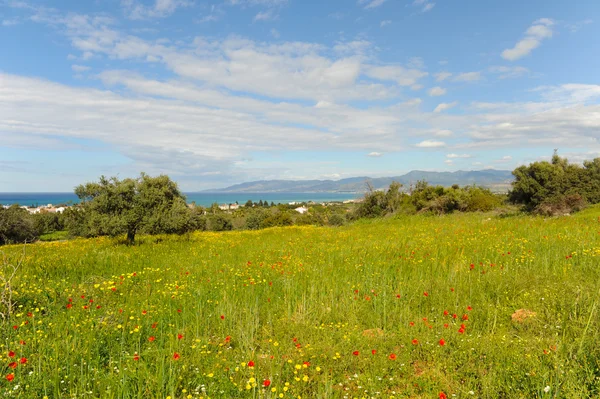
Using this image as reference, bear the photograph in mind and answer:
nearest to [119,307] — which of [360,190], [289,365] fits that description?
[289,365]

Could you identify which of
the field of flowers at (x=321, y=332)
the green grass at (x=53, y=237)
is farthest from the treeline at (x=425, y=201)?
the green grass at (x=53, y=237)

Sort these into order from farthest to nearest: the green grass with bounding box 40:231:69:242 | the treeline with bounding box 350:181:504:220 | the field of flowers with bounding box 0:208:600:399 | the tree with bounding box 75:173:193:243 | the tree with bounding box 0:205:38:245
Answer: the green grass with bounding box 40:231:69:242 < the tree with bounding box 0:205:38:245 < the treeline with bounding box 350:181:504:220 < the tree with bounding box 75:173:193:243 < the field of flowers with bounding box 0:208:600:399

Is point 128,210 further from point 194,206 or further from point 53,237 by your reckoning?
point 53,237

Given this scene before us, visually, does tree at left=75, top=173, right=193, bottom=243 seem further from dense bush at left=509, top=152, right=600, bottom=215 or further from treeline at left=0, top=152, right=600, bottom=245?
dense bush at left=509, top=152, right=600, bottom=215

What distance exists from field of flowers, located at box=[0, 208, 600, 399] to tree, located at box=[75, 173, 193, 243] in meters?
7.16

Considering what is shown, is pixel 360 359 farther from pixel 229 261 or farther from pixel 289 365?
pixel 229 261

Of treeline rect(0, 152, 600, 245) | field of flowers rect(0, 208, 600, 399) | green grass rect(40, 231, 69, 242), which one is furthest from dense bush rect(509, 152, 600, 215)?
green grass rect(40, 231, 69, 242)

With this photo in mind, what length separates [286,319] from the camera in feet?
18.1

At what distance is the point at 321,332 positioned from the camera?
16.6 feet

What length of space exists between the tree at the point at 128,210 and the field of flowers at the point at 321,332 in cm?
716

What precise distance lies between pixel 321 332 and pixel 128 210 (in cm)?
1516

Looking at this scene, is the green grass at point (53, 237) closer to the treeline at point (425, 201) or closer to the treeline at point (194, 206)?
the treeline at point (194, 206)

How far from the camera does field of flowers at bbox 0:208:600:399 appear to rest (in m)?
3.61

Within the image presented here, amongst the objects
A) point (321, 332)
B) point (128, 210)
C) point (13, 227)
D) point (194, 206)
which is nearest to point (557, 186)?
point (321, 332)
